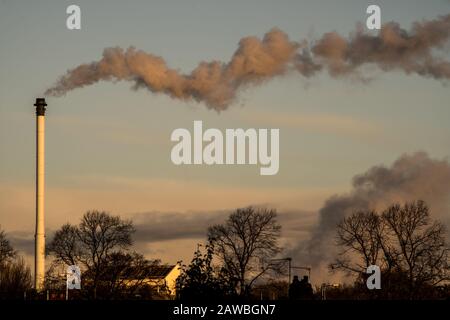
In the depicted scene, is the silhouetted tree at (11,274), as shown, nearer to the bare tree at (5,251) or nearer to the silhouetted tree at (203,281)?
the bare tree at (5,251)

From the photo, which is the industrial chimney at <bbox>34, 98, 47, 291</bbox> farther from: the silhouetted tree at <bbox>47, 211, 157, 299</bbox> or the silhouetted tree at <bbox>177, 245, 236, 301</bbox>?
the silhouetted tree at <bbox>177, 245, 236, 301</bbox>

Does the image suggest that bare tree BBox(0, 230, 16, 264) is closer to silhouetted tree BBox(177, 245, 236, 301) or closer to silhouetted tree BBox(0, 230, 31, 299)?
silhouetted tree BBox(0, 230, 31, 299)

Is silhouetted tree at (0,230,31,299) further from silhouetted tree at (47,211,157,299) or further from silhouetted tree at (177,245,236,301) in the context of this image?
silhouetted tree at (177,245,236,301)

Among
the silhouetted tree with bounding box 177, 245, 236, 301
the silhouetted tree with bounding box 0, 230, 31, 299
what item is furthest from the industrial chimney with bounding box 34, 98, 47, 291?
the silhouetted tree with bounding box 177, 245, 236, 301

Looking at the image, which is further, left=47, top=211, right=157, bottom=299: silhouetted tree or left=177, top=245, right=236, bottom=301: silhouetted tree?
left=47, top=211, right=157, bottom=299: silhouetted tree

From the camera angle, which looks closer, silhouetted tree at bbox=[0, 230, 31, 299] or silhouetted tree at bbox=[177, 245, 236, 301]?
silhouetted tree at bbox=[177, 245, 236, 301]

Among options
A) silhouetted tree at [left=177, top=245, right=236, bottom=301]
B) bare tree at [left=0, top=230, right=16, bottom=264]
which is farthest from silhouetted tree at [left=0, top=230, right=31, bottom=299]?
silhouetted tree at [left=177, top=245, right=236, bottom=301]

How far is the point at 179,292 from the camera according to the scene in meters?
35.1

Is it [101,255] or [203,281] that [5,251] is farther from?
[203,281]

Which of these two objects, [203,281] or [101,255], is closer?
[203,281]

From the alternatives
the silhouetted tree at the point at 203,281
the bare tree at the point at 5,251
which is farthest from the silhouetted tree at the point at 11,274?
the silhouetted tree at the point at 203,281

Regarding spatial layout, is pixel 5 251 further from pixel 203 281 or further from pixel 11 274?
pixel 203 281

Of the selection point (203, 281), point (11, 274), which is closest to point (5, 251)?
point (11, 274)
